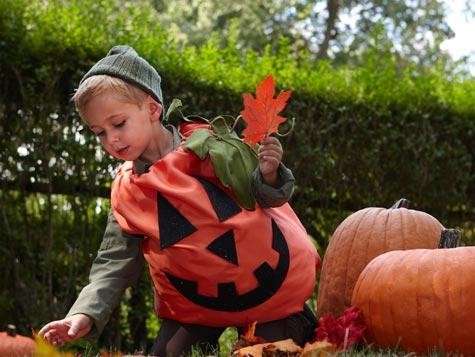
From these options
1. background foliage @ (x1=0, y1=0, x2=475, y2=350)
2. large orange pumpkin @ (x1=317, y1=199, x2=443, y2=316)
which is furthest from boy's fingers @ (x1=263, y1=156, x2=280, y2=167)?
background foliage @ (x1=0, y1=0, x2=475, y2=350)

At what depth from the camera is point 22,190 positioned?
17.4 feet

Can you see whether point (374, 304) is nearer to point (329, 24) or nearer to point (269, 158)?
point (269, 158)

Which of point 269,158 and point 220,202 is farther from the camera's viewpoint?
point 220,202

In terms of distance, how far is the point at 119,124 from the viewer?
9.67 ft

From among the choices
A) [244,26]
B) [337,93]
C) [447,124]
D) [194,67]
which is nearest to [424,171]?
[447,124]

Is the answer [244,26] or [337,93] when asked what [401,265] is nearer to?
[337,93]

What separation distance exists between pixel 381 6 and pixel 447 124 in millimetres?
18696

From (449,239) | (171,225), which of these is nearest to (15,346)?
(171,225)

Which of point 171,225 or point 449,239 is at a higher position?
point 171,225

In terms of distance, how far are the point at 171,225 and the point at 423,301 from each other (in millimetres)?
1057

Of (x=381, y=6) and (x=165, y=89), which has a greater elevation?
(x=381, y=6)

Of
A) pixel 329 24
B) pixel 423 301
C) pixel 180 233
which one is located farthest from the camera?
pixel 329 24

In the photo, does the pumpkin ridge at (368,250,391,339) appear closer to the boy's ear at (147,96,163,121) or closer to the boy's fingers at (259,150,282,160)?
the boy's fingers at (259,150,282,160)

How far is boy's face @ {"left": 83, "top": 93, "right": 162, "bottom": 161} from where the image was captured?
2916 mm
